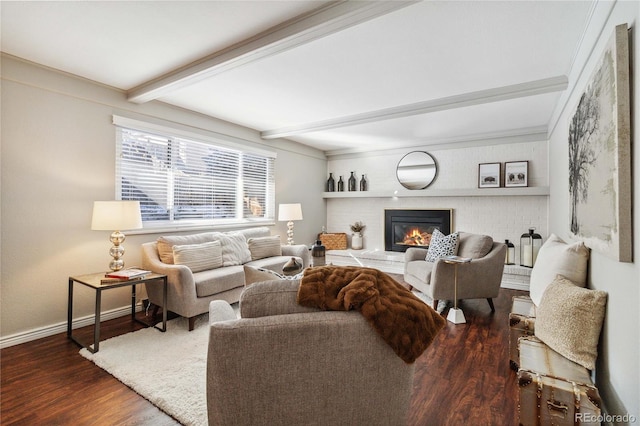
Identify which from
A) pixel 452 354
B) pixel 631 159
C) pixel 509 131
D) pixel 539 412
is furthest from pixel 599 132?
pixel 509 131

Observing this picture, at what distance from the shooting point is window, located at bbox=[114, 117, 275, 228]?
3438mm

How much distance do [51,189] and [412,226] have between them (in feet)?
16.4

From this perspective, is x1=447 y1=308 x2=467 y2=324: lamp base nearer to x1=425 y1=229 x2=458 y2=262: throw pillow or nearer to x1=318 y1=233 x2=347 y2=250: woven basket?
x1=425 y1=229 x2=458 y2=262: throw pillow

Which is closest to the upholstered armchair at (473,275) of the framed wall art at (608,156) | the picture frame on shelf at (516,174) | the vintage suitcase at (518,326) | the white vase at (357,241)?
the vintage suitcase at (518,326)

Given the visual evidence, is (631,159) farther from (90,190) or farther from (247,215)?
(247,215)

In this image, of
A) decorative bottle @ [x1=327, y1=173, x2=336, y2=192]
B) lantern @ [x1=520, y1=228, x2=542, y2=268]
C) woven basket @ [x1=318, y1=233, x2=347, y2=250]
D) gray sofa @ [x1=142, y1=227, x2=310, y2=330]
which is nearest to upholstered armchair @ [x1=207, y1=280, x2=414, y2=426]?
gray sofa @ [x1=142, y1=227, x2=310, y2=330]

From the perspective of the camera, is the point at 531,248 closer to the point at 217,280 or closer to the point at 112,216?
the point at 217,280

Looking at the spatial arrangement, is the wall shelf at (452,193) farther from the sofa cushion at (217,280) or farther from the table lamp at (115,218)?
the table lamp at (115,218)

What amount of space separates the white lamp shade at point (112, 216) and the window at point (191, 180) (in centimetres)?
63

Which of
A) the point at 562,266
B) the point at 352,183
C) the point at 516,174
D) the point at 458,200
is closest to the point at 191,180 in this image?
the point at 352,183

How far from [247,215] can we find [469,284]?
128 inches

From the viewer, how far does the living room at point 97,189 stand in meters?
1.45

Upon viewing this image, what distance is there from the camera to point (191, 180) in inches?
159

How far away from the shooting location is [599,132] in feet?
5.28
